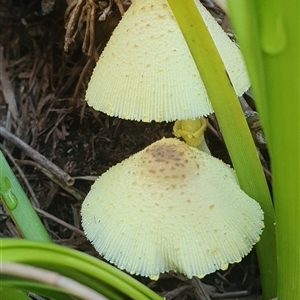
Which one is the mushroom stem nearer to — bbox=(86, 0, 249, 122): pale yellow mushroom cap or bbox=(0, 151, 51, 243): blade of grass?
bbox=(86, 0, 249, 122): pale yellow mushroom cap

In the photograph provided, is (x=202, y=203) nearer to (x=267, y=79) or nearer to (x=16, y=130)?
(x=267, y=79)

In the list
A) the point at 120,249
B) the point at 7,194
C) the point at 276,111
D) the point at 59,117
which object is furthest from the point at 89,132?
the point at 276,111

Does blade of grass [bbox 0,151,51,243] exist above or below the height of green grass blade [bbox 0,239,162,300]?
below

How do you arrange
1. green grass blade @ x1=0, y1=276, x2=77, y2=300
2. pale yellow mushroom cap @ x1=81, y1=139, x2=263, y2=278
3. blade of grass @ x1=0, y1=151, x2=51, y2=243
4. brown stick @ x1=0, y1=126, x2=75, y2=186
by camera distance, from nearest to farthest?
green grass blade @ x1=0, y1=276, x2=77, y2=300, pale yellow mushroom cap @ x1=81, y1=139, x2=263, y2=278, blade of grass @ x1=0, y1=151, x2=51, y2=243, brown stick @ x1=0, y1=126, x2=75, y2=186

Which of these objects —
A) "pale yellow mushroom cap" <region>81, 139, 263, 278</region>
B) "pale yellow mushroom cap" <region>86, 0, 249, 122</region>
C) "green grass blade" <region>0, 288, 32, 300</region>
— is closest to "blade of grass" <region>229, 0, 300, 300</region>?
"pale yellow mushroom cap" <region>81, 139, 263, 278</region>

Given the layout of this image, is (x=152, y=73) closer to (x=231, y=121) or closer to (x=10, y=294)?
(x=231, y=121)

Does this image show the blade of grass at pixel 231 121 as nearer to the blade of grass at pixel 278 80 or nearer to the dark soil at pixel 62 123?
the blade of grass at pixel 278 80
